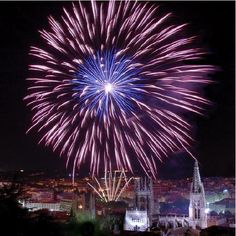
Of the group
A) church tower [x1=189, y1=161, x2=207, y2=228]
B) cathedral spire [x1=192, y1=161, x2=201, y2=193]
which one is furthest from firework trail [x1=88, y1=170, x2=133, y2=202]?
church tower [x1=189, y1=161, x2=207, y2=228]

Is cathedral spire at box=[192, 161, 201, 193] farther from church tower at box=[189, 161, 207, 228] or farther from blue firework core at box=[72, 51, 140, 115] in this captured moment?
blue firework core at box=[72, 51, 140, 115]

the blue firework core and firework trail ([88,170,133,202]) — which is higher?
the blue firework core

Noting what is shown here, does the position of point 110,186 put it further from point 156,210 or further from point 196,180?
point 196,180

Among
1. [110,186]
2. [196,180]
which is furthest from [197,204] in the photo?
[110,186]

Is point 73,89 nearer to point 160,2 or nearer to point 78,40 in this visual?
point 78,40

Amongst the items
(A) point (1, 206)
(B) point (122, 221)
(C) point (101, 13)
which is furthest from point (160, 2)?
(A) point (1, 206)

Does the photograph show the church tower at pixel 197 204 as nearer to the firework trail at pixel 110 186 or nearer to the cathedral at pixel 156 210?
the cathedral at pixel 156 210
